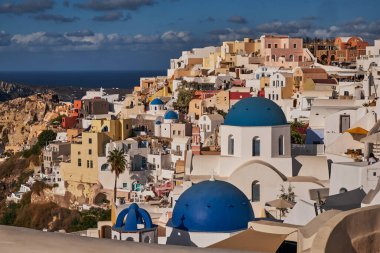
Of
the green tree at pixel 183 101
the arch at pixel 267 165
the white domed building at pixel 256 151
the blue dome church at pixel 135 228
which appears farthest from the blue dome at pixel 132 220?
the green tree at pixel 183 101

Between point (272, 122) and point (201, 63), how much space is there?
141 ft

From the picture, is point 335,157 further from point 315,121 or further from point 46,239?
point 46,239

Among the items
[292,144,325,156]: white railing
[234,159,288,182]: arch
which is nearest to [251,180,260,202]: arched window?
[234,159,288,182]: arch

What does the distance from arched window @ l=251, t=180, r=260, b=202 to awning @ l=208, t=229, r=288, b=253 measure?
30.9 ft

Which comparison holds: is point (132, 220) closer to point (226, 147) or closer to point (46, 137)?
point (226, 147)

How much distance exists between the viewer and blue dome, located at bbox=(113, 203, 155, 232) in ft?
58.6

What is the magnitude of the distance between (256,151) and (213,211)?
643 cm

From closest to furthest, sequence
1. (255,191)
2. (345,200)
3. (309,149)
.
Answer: (345,200) < (255,191) < (309,149)

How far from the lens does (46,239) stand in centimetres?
663

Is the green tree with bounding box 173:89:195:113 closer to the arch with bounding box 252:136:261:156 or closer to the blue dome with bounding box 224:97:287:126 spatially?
the blue dome with bounding box 224:97:287:126

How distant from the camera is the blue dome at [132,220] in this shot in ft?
58.6

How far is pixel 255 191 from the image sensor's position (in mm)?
23641

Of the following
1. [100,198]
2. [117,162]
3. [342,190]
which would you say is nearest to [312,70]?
[117,162]

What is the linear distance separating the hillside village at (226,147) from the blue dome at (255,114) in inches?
1.7
